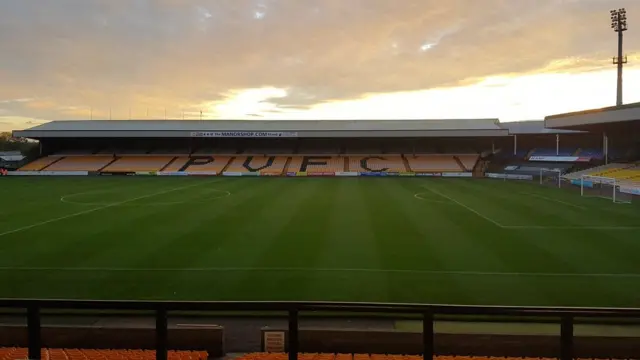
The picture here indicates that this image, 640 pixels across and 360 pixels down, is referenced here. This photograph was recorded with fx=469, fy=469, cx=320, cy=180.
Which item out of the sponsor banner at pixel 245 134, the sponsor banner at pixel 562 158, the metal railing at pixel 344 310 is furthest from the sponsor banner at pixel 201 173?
the metal railing at pixel 344 310

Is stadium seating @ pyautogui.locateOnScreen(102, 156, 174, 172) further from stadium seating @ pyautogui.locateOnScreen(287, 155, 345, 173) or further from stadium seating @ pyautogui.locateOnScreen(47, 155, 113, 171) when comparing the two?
stadium seating @ pyautogui.locateOnScreen(287, 155, 345, 173)

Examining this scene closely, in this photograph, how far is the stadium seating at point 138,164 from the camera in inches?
1973

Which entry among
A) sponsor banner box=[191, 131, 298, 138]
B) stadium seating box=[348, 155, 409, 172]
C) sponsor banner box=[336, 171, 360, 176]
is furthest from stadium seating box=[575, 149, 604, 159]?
sponsor banner box=[191, 131, 298, 138]

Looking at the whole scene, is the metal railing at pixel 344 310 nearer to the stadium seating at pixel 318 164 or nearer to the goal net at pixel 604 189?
the goal net at pixel 604 189

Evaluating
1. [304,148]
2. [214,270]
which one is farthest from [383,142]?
[214,270]

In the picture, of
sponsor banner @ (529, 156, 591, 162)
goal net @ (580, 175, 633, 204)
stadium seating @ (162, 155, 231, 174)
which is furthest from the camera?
stadium seating @ (162, 155, 231, 174)

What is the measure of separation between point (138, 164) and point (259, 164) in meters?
13.4

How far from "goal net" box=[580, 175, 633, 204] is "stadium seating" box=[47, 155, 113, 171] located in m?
45.7

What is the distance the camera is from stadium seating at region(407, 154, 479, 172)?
4910cm

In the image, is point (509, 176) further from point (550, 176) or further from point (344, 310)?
point (344, 310)

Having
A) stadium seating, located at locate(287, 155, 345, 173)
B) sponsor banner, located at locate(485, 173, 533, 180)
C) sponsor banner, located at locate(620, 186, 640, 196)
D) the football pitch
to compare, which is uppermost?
stadium seating, located at locate(287, 155, 345, 173)

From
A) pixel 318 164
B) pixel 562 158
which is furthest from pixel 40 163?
pixel 562 158

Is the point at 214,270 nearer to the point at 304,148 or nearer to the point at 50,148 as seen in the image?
the point at 304,148

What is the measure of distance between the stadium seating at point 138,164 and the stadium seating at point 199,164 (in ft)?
3.92
